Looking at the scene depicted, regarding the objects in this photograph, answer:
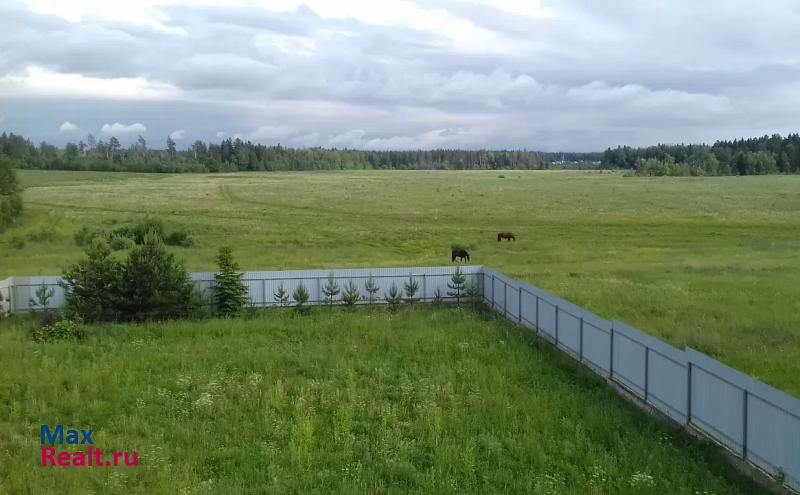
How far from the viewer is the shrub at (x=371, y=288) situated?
2983cm

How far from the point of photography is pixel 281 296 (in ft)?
95.9

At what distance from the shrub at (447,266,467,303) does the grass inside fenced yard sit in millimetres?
5655

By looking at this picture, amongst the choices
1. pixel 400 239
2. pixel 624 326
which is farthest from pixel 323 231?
A: pixel 624 326

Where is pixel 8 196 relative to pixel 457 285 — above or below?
above

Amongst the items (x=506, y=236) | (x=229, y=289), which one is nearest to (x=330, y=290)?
(x=229, y=289)

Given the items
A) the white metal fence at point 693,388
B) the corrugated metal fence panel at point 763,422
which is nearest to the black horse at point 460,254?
the white metal fence at point 693,388

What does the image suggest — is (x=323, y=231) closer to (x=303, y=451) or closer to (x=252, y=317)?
(x=252, y=317)

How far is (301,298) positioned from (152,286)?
5.79 meters

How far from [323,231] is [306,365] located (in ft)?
124

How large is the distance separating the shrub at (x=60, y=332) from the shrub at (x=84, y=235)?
2680 cm

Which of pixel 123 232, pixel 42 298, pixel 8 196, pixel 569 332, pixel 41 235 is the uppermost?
pixel 8 196

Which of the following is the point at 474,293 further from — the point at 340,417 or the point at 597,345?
the point at 340,417

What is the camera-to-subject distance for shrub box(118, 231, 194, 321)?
1072 inches

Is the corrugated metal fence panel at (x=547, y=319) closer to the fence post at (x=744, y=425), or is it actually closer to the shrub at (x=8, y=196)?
the fence post at (x=744, y=425)
